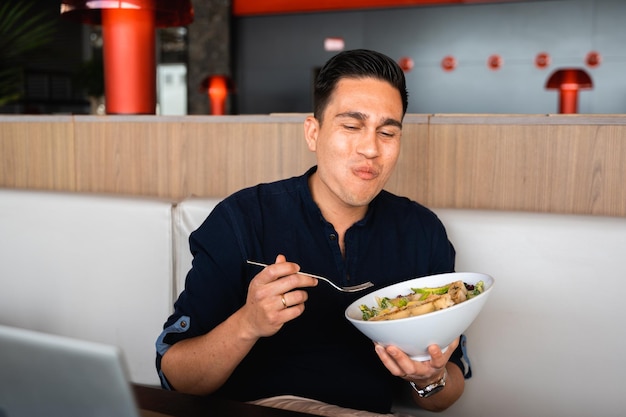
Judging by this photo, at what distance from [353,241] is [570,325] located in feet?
1.83

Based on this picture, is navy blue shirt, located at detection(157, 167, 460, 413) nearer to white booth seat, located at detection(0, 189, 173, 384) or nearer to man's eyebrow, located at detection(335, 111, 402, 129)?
man's eyebrow, located at detection(335, 111, 402, 129)

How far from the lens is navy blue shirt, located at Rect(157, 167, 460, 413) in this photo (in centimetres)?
128

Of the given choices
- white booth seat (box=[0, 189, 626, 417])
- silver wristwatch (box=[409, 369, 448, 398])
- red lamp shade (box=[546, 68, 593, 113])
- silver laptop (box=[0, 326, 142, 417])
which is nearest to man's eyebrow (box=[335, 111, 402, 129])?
white booth seat (box=[0, 189, 626, 417])

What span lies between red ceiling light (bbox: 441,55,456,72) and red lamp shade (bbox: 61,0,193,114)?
13.1 ft

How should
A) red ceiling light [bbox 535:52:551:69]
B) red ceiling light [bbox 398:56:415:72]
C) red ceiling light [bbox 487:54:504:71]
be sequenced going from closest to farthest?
red ceiling light [bbox 535:52:551:69]
red ceiling light [bbox 487:54:504:71]
red ceiling light [bbox 398:56:415:72]

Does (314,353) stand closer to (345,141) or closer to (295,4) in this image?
(345,141)

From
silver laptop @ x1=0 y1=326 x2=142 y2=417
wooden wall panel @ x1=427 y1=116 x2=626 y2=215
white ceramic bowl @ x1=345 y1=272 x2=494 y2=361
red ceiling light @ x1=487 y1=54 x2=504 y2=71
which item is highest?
red ceiling light @ x1=487 y1=54 x2=504 y2=71

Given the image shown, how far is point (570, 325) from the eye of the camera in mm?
1485

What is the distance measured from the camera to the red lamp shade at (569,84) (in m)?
4.34

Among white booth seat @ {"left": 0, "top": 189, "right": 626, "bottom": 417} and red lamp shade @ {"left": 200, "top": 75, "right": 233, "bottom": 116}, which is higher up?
red lamp shade @ {"left": 200, "top": 75, "right": 233, "bottom": 116}

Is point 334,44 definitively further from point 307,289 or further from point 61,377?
point 61,377

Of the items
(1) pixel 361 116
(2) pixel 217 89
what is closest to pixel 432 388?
(1) pixel 361 116

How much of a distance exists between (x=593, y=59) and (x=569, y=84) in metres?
1.43

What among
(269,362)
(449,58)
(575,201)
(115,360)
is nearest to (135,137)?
(269,362)
